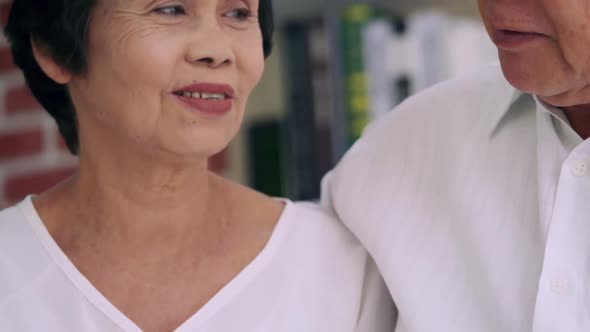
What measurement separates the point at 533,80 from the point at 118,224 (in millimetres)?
655

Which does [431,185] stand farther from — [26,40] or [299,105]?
[299,105]

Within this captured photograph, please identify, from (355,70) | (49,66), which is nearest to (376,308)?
(49,66)

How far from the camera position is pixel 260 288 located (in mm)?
1498

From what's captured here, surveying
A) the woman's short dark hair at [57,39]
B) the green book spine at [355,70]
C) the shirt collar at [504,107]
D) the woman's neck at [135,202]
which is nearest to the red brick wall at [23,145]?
the green book spine at [355,70]

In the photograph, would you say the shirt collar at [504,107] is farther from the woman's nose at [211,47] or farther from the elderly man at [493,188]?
the woman's nose at [211,47]

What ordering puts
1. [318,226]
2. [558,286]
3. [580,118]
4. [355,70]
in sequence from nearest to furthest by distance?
[558,286], [580,118], [318,226], [355,70]

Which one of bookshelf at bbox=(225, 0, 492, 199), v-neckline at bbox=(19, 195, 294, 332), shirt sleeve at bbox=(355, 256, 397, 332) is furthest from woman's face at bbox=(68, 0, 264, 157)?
bookshelf at bbox=(225, 0, 492, 199)

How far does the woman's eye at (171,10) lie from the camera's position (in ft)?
4.72

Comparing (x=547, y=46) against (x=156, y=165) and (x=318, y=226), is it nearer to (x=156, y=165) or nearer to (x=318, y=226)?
(x=318, y=226)

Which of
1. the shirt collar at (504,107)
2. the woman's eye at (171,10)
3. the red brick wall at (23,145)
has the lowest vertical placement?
the red brick wall at (23,145)

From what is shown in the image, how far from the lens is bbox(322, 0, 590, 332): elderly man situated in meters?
1.36

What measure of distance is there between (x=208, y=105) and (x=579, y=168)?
54cm

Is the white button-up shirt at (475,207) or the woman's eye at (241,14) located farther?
the woman's eye at (241,14)

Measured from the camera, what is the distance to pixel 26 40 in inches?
61.5
